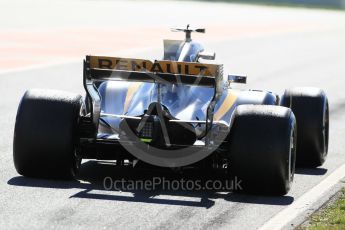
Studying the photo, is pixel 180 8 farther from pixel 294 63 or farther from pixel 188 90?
pixel 188 90

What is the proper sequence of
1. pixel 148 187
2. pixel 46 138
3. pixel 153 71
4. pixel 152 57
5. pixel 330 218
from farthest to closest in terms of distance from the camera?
1. pixel 152 57
2. pixel 153 71
3. pixel 148 187
4. pixel 46 138
5. pixel 330 218

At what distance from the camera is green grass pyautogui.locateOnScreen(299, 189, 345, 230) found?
7922 mm

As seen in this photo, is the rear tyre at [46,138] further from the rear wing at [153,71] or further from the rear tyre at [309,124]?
the rear tyre at [309,124]

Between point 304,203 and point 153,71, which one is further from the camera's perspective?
point 153,71

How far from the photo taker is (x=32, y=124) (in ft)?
30.1

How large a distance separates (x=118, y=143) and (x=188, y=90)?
44.3 inches

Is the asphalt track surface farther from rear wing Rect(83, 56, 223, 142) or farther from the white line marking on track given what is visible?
rear wing Rect(83, 56, 223, 142)

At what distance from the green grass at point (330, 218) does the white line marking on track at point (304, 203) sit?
0.54 feet

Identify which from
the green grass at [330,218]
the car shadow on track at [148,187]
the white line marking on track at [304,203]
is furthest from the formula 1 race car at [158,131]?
the green grass at [330,218]

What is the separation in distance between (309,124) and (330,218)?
8.19ft

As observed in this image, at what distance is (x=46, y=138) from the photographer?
9141 mm

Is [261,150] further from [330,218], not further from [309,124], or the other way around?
[309,124]

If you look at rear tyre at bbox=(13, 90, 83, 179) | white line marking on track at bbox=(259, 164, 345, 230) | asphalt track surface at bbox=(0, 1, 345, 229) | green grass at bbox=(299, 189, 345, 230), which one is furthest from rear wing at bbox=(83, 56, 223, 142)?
green grass at bbox=(299, 189, 345, 230)

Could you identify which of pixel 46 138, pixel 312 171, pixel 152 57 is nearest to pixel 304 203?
pixel 312 171
